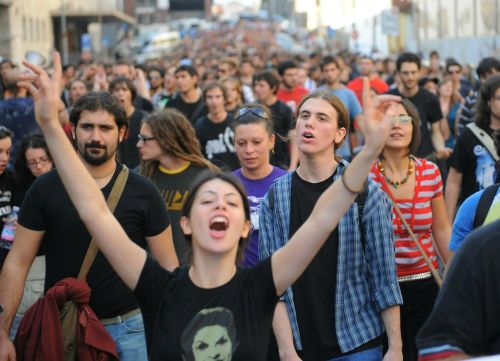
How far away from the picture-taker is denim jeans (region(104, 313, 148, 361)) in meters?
5.45

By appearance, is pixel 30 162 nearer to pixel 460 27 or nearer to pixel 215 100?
pixel 215 100

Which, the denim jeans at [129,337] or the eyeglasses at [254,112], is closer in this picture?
the denim jeans at [129,337]

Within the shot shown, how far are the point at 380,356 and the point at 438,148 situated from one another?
5.89m

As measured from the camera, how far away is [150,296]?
13.7 ft

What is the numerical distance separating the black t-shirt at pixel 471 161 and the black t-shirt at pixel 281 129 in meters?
1.31

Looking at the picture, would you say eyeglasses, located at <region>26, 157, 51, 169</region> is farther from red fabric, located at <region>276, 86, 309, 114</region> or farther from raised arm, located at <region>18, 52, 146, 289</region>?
red fabric, located at <region>276, 86, 309, 114</region>

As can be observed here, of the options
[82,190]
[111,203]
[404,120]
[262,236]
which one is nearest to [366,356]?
[262,236]

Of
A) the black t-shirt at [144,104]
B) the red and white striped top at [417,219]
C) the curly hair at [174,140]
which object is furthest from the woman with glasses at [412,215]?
the black t-shirt at [144,104]

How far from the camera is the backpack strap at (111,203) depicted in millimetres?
5336

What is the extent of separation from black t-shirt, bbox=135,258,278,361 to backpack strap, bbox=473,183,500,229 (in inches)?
48.0

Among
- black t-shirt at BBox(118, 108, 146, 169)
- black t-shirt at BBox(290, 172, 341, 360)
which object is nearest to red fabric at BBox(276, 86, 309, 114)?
black t-shirt at BBox(118, 108, 146, 169)

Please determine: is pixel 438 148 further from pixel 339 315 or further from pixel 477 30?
pixel 477 30

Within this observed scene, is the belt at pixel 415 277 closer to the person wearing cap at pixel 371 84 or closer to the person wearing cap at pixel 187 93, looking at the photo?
the person wearing cap at pixel 371 84

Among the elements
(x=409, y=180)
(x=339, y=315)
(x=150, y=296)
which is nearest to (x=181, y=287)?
(x=150, y=296)
